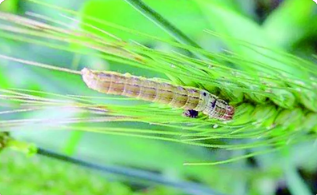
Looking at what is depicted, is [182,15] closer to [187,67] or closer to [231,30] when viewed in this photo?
[231,30]

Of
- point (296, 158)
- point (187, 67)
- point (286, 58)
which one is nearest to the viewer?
point (187, 67)

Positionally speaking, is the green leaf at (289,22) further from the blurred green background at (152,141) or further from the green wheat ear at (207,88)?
the green wheat ear at (207,88)

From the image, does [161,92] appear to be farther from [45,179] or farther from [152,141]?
[152,141]

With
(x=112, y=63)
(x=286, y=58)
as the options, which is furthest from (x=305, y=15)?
(x=112, y=63)

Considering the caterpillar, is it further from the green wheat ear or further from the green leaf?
the green leaf

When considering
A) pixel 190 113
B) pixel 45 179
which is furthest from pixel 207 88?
pixel 45 179

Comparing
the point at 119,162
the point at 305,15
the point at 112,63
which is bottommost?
the point at 119,162

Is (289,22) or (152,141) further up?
(289,22)
